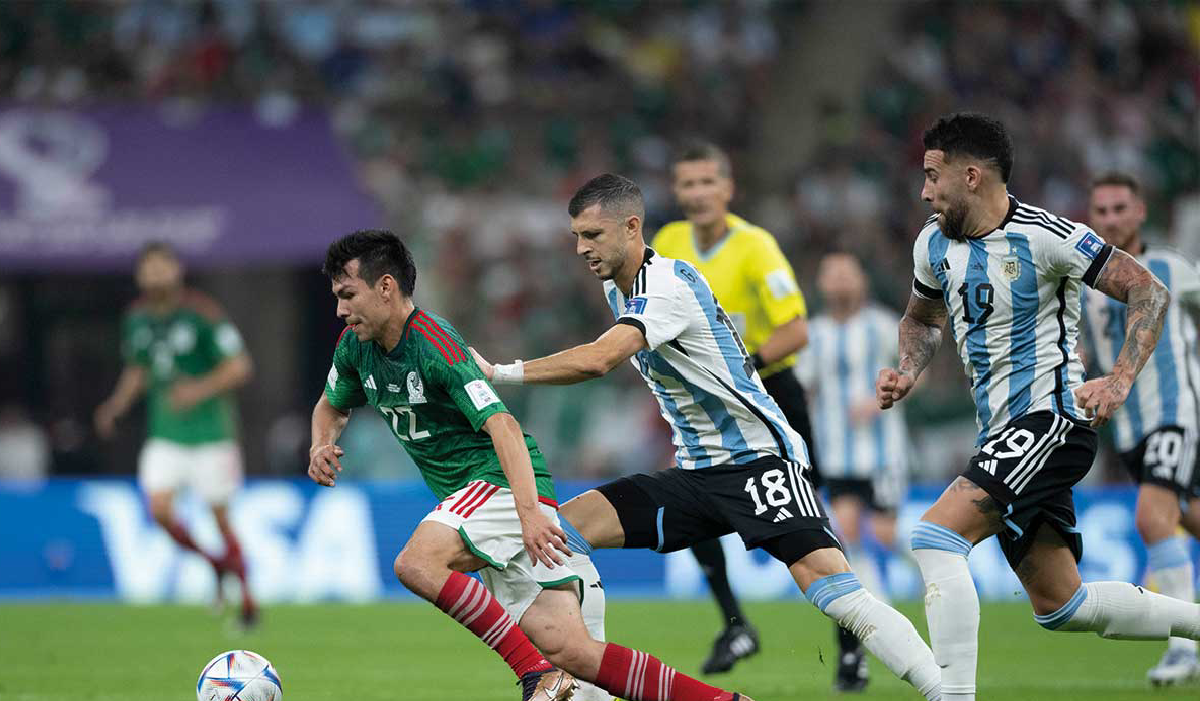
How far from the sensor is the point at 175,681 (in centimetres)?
828

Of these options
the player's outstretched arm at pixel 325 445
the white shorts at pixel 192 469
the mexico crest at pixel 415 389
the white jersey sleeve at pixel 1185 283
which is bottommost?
the white shorts at pixel 192 469

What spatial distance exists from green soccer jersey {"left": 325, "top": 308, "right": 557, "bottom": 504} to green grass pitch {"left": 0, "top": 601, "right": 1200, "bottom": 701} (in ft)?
5.33

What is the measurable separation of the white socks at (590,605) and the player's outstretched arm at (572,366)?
2.86 feet

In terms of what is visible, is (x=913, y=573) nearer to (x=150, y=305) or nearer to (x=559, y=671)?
(x=150, y=305)

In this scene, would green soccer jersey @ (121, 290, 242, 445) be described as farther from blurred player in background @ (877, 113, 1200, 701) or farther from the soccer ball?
blurred player in background @ (877, 113, 1200, 701)

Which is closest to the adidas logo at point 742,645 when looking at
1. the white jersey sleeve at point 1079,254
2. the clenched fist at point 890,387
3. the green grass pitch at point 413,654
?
the green grass pitch at point 413,654

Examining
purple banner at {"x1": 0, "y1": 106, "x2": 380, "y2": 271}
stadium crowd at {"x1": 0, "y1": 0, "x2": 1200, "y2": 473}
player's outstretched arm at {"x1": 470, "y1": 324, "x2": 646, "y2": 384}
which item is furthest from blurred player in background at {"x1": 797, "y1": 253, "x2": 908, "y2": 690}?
purple banner at {"x1": 0, "y1": 106, "x2": 380, "y2": 271}

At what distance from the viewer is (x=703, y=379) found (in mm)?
6059

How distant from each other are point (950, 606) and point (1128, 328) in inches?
47.5

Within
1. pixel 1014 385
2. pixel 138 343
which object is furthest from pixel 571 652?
pixel 138 343

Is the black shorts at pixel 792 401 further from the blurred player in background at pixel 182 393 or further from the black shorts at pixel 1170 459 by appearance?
the blurred player in background at pixel 182 393

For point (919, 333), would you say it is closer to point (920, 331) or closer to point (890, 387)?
point (920, 331)

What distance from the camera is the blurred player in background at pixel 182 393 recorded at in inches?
468

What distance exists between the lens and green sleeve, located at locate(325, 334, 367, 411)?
6215mm
